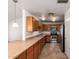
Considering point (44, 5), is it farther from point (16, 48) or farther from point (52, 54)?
point (52, 54)

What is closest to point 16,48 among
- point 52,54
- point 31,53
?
point 31,53

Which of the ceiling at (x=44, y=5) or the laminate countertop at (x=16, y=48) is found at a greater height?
the ceiling at (x=44, y=5)

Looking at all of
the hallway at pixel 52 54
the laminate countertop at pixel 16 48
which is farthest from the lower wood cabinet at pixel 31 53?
the hallway at pixel 52 54

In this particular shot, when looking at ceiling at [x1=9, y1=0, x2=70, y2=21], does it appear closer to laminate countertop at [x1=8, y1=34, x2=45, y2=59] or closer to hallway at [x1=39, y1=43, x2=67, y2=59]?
laminate countertop at [x1=8, y1=34, x2=45, y2=59]

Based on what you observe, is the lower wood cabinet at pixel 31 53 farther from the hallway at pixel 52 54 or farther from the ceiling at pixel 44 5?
the ceiling at pixel 44 5

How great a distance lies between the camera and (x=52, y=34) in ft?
52.6

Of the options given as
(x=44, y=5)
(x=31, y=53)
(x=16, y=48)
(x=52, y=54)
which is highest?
(x=44, y=5)

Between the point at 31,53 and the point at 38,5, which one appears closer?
the point at 31,53

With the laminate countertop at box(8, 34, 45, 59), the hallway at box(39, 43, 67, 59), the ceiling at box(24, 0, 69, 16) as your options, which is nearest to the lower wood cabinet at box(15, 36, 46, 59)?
the laminate countertop at box(8, 34, 45, 59)
